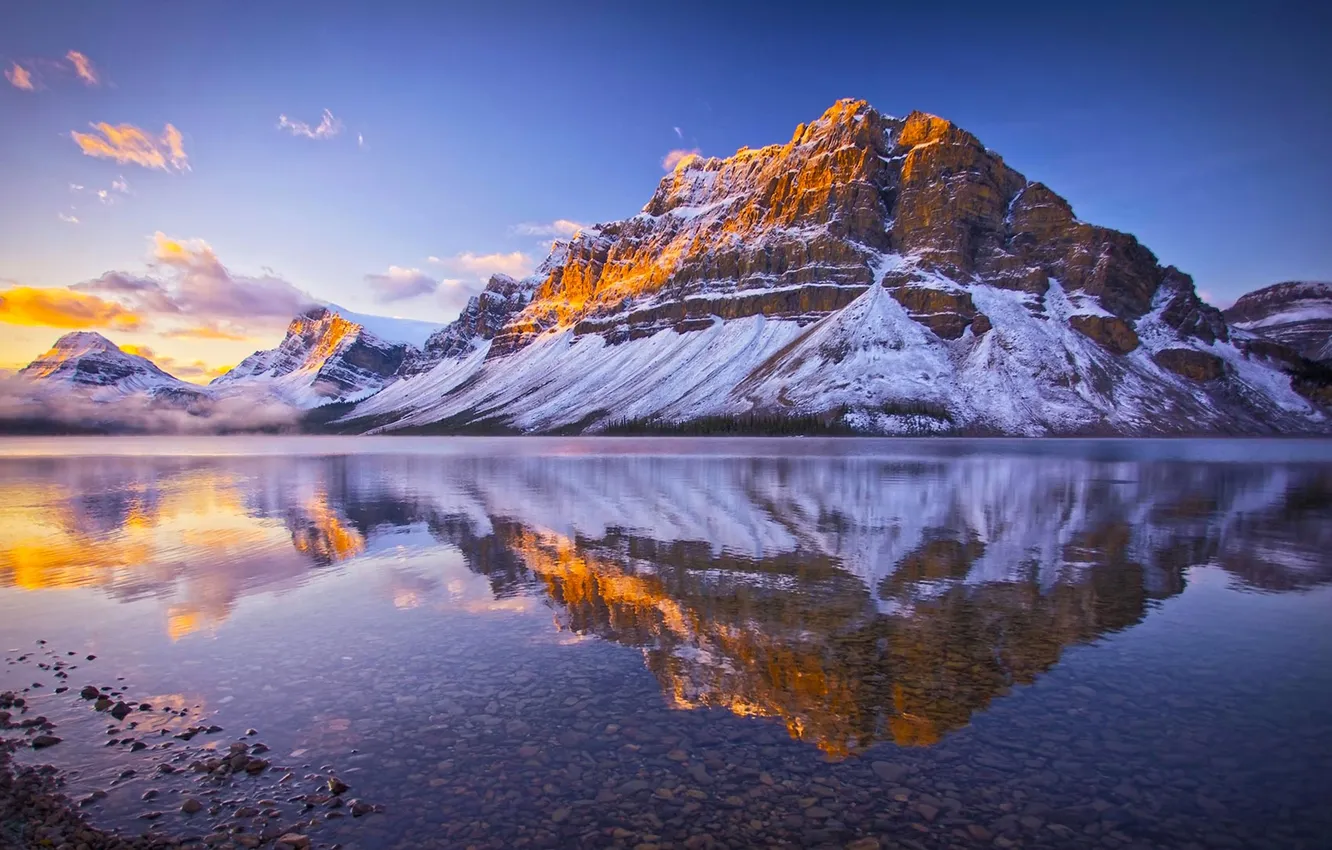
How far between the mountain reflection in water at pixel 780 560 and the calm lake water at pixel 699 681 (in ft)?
0.57

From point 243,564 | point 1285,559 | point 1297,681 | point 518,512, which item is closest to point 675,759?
point 1297,681

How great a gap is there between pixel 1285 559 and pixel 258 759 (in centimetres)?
3829

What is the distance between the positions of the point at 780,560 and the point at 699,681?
550 inches

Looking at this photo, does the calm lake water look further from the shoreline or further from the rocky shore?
the shoreline

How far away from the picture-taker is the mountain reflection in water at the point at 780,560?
53.8ft

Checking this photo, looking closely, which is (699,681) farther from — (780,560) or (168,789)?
(780,560)

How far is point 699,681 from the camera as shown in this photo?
1580 centimetres

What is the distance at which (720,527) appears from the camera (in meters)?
38.0

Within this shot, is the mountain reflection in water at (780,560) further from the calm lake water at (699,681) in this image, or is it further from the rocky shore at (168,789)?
the rocky shore at (168,789)

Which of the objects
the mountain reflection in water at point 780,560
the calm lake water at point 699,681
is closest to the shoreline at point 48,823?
the calm lake water at point 699,681

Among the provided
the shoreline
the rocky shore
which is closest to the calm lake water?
the rocky shore

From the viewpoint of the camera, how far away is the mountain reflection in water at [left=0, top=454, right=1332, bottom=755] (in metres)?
16.4

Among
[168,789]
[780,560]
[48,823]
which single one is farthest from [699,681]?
[780,560]

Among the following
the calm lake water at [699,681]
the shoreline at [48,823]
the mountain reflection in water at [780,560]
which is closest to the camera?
the shoreline at [48,823]
